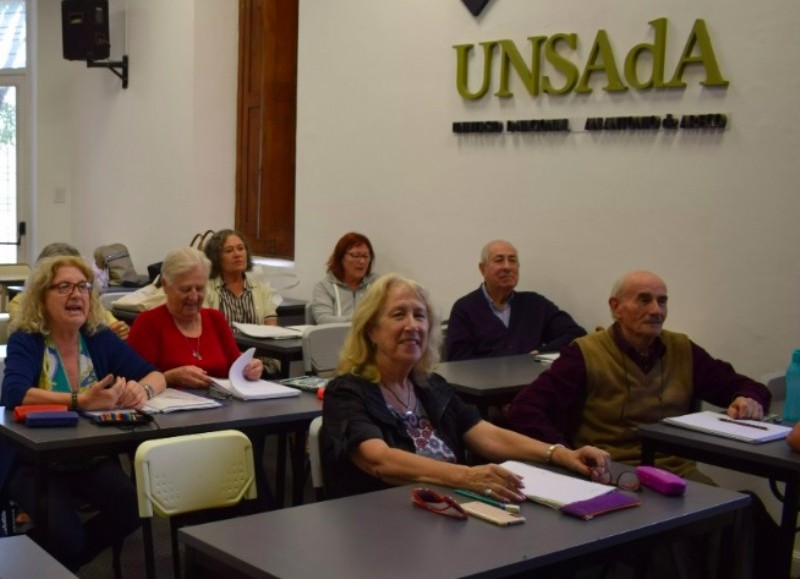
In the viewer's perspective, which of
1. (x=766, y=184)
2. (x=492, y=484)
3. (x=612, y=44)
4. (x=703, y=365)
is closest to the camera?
(x=492, y=484)

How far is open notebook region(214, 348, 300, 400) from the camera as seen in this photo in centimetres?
383

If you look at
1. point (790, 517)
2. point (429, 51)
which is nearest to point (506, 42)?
point (429, 51)

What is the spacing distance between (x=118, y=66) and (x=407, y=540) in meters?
7.33

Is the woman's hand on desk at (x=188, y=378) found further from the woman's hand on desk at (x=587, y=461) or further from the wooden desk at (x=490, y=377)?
the woman's hand on desk at (x=587, y=461)

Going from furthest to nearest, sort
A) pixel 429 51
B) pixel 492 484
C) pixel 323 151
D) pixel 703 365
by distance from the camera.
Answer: pixel 323 151
pixel 429 51
pixel 703 365
pixel 492 484

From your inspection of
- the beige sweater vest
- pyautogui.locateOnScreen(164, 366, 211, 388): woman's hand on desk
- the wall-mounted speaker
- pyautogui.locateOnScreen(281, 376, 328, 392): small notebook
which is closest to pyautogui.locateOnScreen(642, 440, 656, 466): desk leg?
the beige sweater vest

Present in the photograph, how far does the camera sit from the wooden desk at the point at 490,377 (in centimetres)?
418

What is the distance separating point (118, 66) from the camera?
8.72 metres

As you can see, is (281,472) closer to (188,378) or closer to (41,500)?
(188,378)

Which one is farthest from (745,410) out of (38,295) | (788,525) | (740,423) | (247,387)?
(38,295)

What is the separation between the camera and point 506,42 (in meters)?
5.68

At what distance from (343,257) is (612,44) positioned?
2051 mm

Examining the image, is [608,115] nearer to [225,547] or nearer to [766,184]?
[766,184]

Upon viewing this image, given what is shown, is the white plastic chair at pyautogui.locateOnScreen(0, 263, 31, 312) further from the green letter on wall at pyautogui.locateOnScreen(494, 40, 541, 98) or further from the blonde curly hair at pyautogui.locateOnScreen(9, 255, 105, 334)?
the blonde curly hair at pyautogui.locateOnScreen(9, 255, 105, 334)
